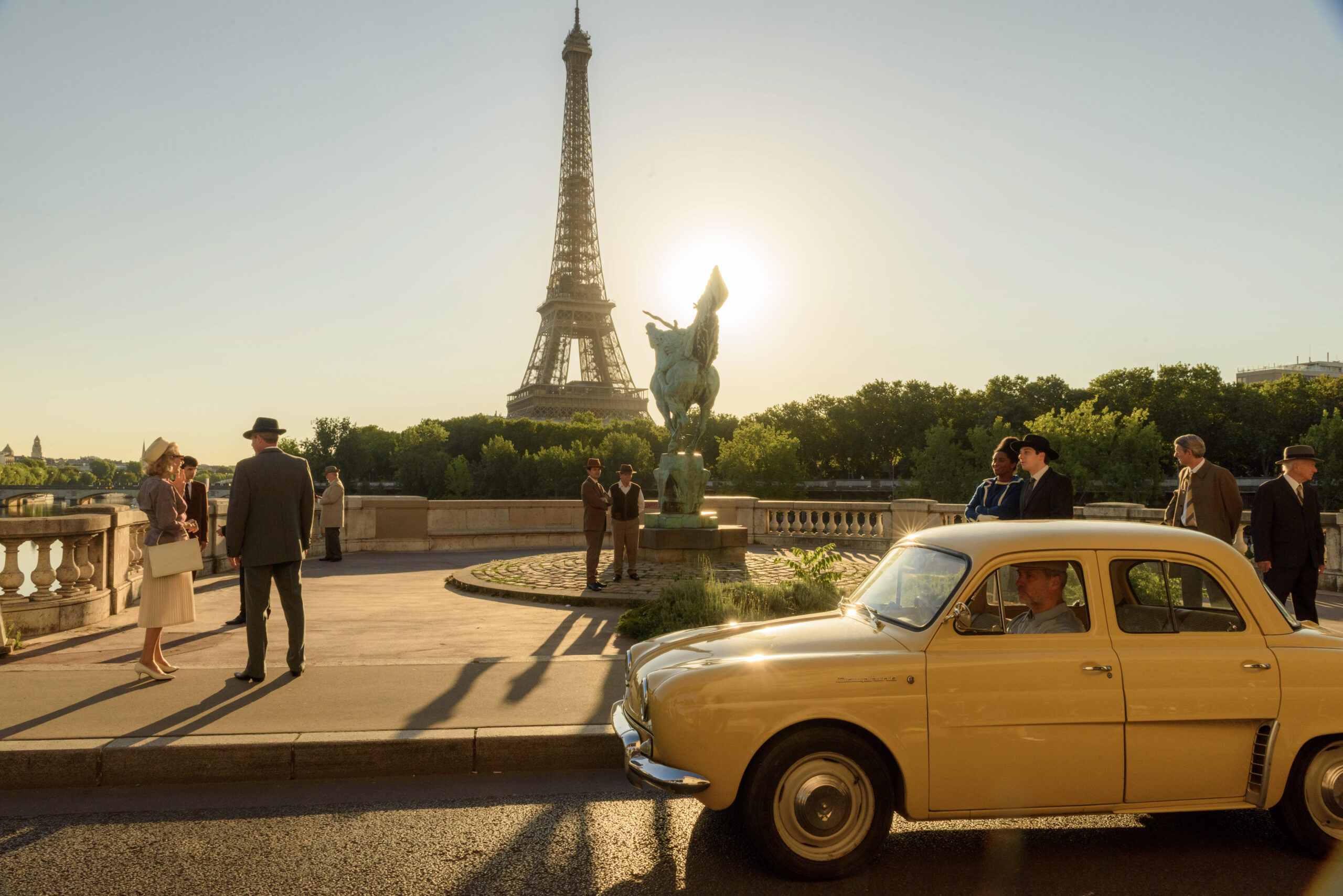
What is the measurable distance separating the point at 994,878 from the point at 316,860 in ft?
9.81

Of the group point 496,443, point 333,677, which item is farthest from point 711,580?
point 496,443

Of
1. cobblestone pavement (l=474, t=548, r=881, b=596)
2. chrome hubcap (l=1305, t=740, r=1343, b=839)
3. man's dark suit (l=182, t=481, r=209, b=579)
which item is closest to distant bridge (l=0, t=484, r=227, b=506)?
cobblestone pavement (l=474, t=548, r=881, b=596)

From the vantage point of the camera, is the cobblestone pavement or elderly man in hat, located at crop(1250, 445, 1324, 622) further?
the cobblestone pavement

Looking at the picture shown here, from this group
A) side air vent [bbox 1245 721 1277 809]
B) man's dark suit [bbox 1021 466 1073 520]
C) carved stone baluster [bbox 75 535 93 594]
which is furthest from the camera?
carved stone baluster [bbox 75 535 93 594]

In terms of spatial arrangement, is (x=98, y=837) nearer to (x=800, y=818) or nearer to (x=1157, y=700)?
(x=800, y=818)

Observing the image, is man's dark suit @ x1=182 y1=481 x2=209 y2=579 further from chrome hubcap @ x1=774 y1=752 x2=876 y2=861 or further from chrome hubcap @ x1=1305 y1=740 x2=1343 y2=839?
chrome hubcap @ x1=1305 y1=740 x2=1343 y2=839

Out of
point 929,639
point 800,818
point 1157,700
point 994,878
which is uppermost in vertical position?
point 929,639

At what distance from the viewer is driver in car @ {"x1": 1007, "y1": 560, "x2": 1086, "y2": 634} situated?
424 centimetres

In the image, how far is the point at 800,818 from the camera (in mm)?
3908

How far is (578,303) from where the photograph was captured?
86062 mm

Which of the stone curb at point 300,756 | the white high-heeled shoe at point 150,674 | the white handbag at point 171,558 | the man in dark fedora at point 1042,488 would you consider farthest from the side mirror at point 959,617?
the white high-heeled shoe at point 150,674

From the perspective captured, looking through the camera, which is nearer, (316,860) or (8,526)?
(316,860)

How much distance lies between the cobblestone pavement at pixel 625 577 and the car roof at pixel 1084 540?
7.11m

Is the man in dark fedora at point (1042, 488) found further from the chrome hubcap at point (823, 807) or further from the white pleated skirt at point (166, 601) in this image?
the white pleated skirt at point (166, 601)
